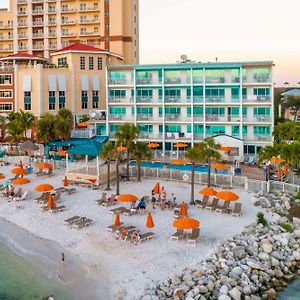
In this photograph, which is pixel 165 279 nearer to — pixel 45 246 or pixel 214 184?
pixel 45 246

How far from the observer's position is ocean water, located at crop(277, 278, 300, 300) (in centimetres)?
1978

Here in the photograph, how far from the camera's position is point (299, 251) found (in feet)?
78.6

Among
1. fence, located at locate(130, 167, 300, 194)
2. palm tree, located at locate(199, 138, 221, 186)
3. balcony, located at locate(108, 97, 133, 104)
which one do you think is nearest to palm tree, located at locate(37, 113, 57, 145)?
balcony, located at locate(108, 97, 133, 104)

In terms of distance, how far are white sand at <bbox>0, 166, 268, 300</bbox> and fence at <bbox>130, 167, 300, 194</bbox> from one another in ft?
3.51

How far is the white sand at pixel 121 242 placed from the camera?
64.6 ft

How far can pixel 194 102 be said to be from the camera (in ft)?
172

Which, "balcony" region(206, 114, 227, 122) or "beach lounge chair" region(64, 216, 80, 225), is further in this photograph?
"balcony" region(206, 114, 227, 122)

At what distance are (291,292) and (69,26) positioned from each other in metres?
69.9

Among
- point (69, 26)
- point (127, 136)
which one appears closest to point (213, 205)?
point (127, 136)

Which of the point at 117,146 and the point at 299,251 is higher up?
the point at 117,146

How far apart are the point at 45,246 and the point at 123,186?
13.5 meters

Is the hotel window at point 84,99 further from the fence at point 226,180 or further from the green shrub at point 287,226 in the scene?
the green shrub at point 287,226

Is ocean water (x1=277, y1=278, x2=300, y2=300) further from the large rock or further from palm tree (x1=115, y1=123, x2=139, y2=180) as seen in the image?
palm tree (x1=115, y1=123, x2=139, y2=180)

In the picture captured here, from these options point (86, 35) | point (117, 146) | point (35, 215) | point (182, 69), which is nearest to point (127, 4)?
point (86, 35)
